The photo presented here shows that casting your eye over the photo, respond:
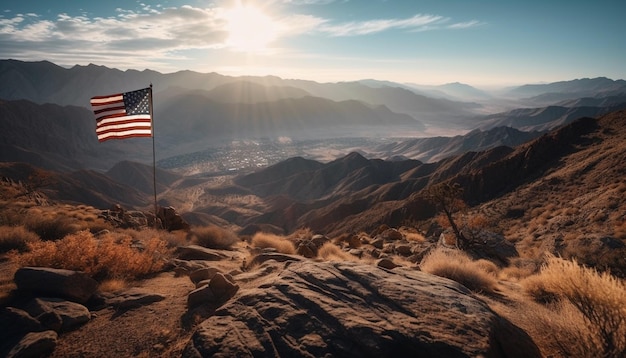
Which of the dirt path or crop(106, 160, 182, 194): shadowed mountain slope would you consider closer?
the dirt path

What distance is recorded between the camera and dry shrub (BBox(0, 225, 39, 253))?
9.42 meters

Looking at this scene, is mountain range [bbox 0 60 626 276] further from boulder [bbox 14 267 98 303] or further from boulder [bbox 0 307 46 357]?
boulder [bbox 0 307 46 357]

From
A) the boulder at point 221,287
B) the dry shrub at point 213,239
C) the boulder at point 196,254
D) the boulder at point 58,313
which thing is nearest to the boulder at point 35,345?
the boulder at point 58,313

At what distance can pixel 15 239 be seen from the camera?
31.6ft

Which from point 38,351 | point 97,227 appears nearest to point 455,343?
point 38,351

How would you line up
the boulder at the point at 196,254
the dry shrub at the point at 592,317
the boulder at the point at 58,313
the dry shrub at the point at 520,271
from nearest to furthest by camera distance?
the dry shrub at the point at 592,317 < the boulder at the point at 58,313 < the dry shrub at the point at 520,271 < the boulder at the point at 196,254

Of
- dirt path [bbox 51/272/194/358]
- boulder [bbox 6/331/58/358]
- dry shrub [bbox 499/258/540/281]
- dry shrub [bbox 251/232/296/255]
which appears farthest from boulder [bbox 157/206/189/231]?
dry shrub [bbox 499/258/540/281]

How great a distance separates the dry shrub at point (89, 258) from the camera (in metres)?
7.20

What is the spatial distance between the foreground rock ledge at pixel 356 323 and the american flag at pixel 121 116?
1039cm

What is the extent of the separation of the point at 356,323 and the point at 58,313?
4.89m

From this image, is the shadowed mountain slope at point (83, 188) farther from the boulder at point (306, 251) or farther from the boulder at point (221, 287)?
the boulder at point (221, 287)

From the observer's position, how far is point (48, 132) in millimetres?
168000

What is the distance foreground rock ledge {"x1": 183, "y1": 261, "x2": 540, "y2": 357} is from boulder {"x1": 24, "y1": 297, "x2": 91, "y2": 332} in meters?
2.53

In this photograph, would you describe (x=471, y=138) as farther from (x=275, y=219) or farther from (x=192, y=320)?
(x=192, y=320)
